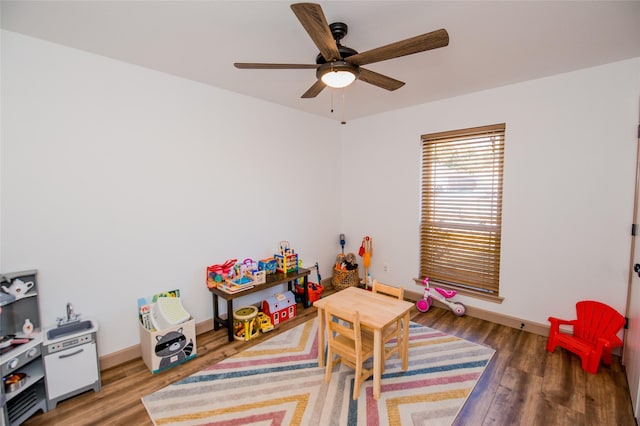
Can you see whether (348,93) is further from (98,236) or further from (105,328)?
(105,328)

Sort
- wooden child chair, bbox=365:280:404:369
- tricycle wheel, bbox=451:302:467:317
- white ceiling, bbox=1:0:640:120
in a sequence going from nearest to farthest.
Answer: white ceiling, bbox=1:0:640:120
wooden child chair, bbox=365:280:404:369
tricycle wheel, bbox=451:302:467:317

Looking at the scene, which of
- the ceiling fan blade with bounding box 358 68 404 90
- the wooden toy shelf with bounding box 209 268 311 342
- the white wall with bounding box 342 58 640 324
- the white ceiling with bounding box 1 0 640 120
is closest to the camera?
the white ceiling with bounding box 1 0 640 120

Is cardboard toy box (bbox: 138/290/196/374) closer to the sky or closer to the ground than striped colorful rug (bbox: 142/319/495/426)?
closer to the sky

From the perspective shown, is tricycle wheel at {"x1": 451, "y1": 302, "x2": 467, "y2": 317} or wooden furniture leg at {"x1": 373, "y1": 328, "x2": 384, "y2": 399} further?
tricycle wheel at {"x1": 451, "y1": 302, "x2": 467, "y2": 317}

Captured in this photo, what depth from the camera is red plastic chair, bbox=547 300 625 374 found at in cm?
243

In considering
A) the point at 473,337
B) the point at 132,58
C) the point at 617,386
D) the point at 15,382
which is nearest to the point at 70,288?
the point at 15,382

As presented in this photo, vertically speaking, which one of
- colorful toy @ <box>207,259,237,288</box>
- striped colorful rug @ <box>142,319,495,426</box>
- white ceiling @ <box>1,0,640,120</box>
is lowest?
striped colorful rug @ <box>142,319,495,426</box>

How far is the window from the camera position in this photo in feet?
10.9

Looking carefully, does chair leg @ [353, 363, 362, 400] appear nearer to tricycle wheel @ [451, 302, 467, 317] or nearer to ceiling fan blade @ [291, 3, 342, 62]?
tricycle wheel @ [451, 302, 467, 317]

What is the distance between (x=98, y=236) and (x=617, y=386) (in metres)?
4.54

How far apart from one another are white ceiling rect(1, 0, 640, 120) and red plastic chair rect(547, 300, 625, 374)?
2.30 meters

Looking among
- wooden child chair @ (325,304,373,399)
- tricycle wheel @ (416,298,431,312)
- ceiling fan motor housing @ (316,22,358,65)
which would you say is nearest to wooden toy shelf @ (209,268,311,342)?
wooden child chair @ (325,304,373,399)

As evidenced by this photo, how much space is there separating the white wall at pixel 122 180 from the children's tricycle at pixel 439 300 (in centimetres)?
219

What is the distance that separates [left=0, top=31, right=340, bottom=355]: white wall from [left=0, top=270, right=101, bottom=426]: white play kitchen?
0.41ft
